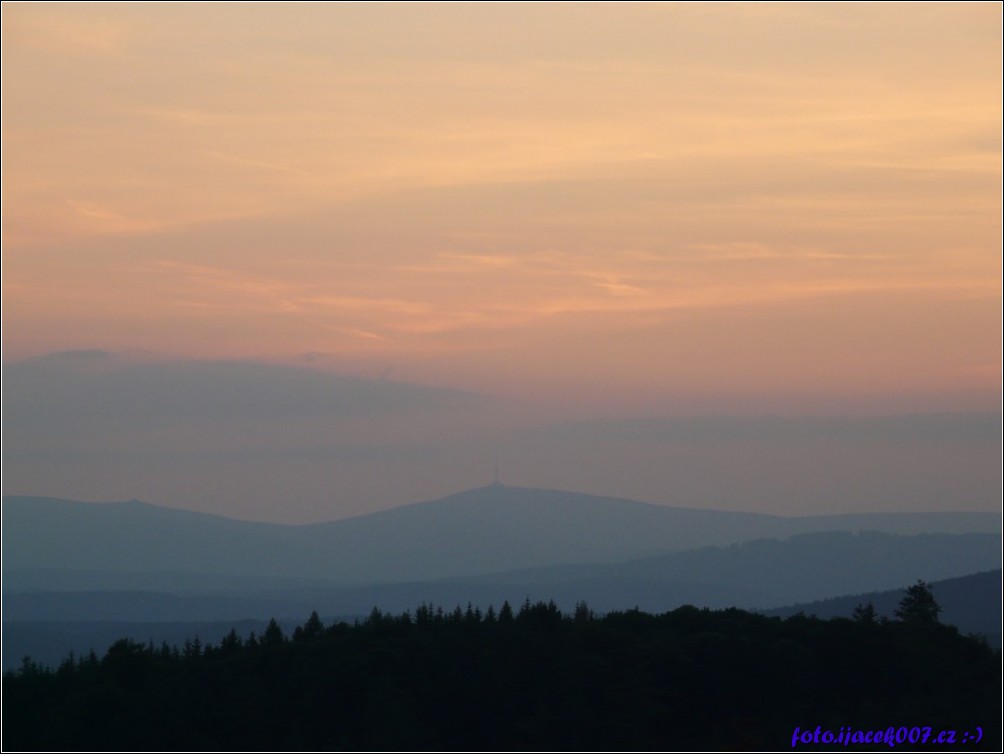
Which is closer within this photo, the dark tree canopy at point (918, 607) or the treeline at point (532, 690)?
the treeline at point (532, 690)

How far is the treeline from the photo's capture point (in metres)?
37.6

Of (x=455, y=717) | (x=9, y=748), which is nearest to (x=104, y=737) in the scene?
(x=9, y=748)

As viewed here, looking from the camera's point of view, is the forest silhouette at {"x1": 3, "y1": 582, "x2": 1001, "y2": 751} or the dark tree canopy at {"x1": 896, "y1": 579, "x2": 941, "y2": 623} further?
the dark tree canopy at {"x1": 896, "y1": 579, "x2": 941, "y2": 623}

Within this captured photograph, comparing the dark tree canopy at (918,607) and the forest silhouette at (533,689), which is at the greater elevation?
the dark tree canopy at (918,607)

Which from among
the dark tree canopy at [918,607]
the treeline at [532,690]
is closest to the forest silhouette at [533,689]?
the treeline at [532,690]

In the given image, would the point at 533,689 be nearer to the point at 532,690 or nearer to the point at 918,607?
the point at 532,690

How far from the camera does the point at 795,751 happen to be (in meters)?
35.5

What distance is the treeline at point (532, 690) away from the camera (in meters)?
37.6

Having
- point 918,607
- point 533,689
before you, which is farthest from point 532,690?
point 918,607

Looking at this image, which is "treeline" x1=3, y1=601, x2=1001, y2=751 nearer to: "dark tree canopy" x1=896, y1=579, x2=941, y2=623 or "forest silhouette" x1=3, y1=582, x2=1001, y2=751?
"forest silhouette" x1=3, y1=582, x2=1001, y2=751

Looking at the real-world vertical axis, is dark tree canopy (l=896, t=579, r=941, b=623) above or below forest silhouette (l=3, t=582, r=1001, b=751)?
above

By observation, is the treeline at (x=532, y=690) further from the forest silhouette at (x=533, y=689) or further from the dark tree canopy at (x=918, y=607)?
the dark tree canopy at (x=918, y=607)

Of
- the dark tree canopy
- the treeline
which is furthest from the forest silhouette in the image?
the dark tree canopy

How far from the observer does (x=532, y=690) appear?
38781 millimetres
